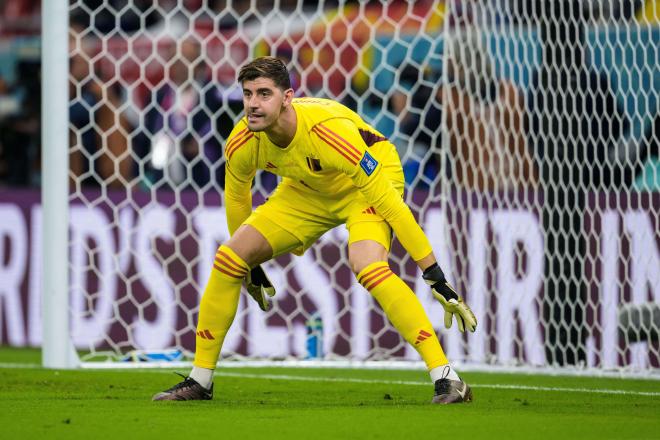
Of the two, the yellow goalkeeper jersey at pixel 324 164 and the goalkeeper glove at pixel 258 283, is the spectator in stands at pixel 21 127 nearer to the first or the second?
the goalkeeper glove at pixel 258 283

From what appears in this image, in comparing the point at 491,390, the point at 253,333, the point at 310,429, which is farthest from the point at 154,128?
the point at 310,429

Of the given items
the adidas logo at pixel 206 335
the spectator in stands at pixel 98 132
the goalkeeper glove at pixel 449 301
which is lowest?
the adidas logo at pixel 206 335

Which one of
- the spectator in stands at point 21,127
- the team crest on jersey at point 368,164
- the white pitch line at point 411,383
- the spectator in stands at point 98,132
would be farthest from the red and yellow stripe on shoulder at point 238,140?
the spectator in stands at point 21,127

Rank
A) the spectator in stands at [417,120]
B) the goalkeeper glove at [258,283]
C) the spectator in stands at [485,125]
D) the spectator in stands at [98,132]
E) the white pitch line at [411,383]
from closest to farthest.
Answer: the goalkeeper glove at [258,283]
the white pitch line at [411,383]
the spectator in stands at [485,125]
the spectator in stands at [98,132]
the spectator in stands at [417,120]

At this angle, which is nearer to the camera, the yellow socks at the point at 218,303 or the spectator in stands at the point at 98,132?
the yellow socks at the point at 218,303

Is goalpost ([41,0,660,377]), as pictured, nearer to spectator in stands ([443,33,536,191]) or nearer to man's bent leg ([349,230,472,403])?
spectator in stands ([443,33,536,191])

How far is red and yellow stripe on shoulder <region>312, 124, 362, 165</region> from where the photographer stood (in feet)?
17.8

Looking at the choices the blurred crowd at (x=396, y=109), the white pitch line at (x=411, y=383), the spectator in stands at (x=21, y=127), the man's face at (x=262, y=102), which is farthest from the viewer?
the spectator in stands at (x=21, y=127)

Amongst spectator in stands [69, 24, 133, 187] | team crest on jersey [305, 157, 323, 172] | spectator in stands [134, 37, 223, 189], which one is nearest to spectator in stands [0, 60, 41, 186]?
spectator in stands [69, 24, 133, 187]

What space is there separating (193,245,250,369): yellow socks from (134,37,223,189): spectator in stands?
11.4ft

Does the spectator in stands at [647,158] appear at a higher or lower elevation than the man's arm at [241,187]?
higher

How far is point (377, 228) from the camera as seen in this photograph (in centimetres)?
569

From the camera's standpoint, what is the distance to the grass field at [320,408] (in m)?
4.41

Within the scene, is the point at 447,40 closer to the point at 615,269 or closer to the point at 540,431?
the point at 615,269
